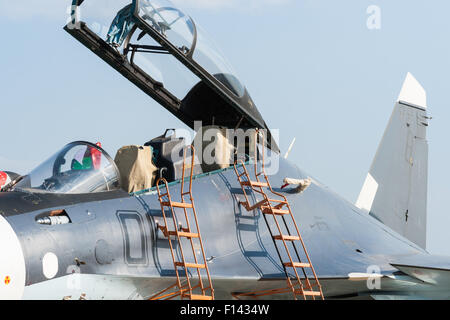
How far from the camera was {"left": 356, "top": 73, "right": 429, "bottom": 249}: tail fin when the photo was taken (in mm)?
12750

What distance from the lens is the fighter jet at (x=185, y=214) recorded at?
6352 millimetres

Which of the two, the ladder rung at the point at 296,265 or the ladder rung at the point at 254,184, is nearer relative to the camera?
the ladder rung at the point at 296,265

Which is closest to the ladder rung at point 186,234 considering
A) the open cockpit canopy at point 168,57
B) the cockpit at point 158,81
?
the cockpit at point 158,81

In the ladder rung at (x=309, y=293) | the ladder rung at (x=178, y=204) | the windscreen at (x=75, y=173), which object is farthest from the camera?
the ladder rung at (x=309, y=293)

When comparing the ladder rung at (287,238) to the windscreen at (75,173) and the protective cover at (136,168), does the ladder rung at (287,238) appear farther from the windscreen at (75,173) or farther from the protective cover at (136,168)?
the windscreen at (75,173)

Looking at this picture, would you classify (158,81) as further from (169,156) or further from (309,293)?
(309,293)

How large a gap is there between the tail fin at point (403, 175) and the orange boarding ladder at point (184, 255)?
5.74 metres

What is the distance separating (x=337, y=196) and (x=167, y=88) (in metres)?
2.98

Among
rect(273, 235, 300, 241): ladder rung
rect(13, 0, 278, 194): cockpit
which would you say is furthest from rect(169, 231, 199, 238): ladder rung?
rect(273, 235, 300, 241): ladder rung

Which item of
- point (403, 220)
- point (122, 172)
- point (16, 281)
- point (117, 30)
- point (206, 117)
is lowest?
point (403, 220)
